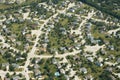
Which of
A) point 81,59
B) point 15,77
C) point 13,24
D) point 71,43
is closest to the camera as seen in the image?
point 15,77

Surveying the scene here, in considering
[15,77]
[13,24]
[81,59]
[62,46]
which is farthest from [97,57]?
[13,24]

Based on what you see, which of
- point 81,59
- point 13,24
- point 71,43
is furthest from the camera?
point 13,24

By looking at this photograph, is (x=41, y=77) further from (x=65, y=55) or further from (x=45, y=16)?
(x=45, y=16)

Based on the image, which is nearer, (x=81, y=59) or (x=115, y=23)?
(x=81, y=59)

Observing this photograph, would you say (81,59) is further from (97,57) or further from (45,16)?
(45,16)

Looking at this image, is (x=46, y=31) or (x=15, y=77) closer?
(x=15, y=77)

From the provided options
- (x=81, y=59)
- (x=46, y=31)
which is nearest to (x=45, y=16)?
(x=46, y=31)

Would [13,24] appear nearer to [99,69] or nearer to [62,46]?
[62,46]

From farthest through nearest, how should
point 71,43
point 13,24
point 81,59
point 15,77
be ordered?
point 13,24
point 71,43
point 81,59
point 15,77
